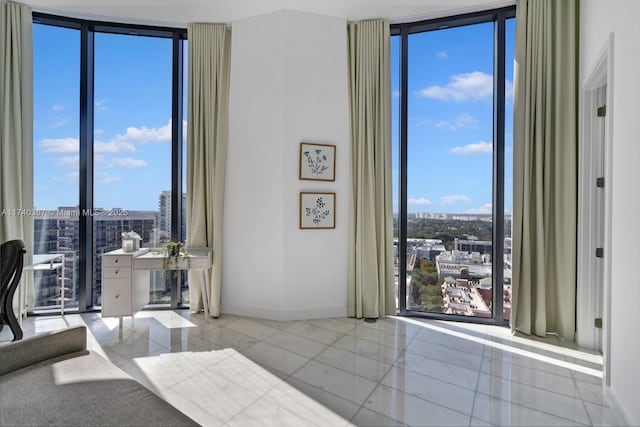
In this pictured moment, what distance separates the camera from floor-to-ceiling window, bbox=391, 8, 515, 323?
11.1ft

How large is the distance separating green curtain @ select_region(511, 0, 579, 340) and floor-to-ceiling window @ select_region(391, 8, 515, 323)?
0.25 metres

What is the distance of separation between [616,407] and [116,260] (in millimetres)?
3937

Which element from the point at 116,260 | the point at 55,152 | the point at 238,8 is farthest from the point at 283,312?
the point at 238,8

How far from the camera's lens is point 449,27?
3551mm

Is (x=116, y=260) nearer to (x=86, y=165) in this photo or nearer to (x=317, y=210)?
(x=86, y=165)

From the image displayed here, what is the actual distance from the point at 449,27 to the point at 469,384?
3458 millimetres

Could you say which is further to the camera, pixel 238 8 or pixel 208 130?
pixel 208 130

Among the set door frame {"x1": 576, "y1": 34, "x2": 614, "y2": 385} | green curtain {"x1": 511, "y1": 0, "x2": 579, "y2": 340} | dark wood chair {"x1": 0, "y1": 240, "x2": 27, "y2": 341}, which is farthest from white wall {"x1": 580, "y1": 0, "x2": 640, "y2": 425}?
dark wood chair {"x1": 0, "y1": 240, "x2": 27, "y2": 341}

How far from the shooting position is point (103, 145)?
3740mm

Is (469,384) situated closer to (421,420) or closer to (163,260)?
(421,420)

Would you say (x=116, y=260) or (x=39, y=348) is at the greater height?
(x=116, y=260)

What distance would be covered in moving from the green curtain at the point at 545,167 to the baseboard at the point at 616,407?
0.96 m

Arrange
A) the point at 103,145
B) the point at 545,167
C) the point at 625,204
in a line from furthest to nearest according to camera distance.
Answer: the point at 103,145 < the point at 545,167 < the point at 625,204

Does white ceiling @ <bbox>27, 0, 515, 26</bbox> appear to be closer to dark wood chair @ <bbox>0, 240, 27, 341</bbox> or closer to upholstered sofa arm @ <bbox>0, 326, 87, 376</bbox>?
dark wood chair @ <bbox>0, 240, 27, 341</bbox>
